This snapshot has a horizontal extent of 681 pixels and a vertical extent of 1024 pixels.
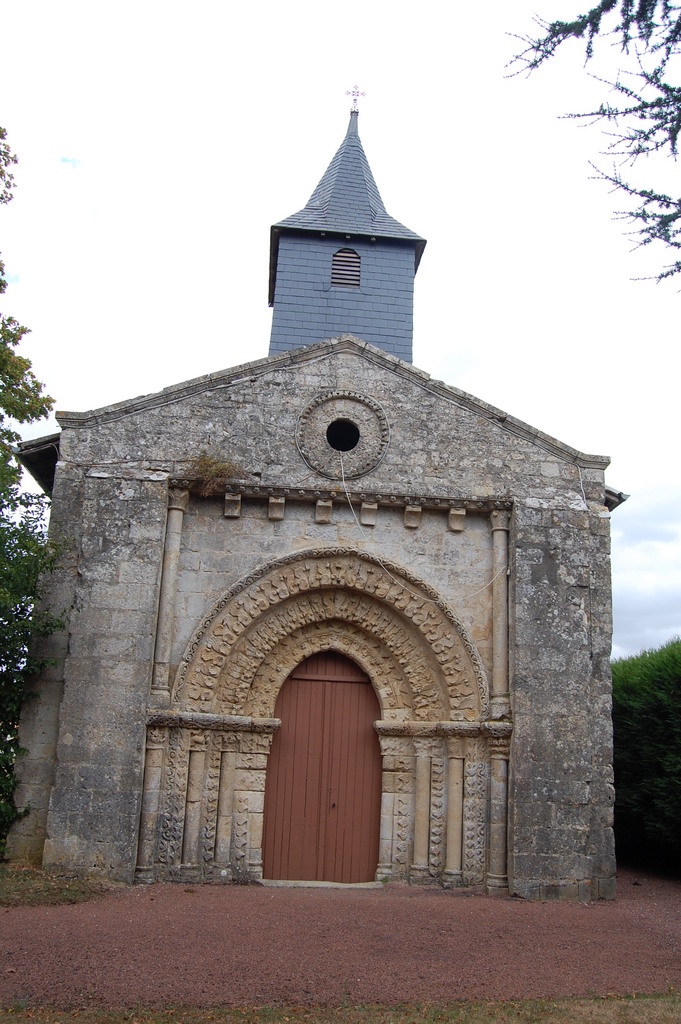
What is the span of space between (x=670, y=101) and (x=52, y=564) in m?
6.59

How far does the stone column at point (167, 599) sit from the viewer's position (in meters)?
8.53

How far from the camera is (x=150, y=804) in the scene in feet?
27.1

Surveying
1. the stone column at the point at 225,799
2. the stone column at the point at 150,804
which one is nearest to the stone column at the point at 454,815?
the stone column at the point at 225,799

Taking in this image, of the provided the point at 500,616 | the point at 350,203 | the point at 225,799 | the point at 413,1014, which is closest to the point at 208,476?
the point at 225,799

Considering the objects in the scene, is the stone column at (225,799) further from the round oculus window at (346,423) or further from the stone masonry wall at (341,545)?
the round oculus window at (346,423)

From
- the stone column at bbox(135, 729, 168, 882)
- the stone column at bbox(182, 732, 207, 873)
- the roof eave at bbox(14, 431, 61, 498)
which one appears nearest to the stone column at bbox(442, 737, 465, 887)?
the stone column at bbox(182, 732, 207, 873)

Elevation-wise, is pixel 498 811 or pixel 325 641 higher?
pixel 325 641

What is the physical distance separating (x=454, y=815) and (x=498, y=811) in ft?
1.46

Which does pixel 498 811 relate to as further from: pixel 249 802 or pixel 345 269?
pixel 345 269

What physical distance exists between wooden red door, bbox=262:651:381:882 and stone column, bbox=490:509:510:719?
1301 mm

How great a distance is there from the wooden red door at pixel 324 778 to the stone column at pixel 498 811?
46.5 inches

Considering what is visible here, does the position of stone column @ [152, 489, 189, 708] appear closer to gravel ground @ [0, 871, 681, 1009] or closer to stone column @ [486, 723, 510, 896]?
gravel ground @ [0, 871, 681, 1009]

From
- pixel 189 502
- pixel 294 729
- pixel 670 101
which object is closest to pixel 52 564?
pixel 189 502

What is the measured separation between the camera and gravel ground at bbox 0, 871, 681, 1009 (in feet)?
17.6
